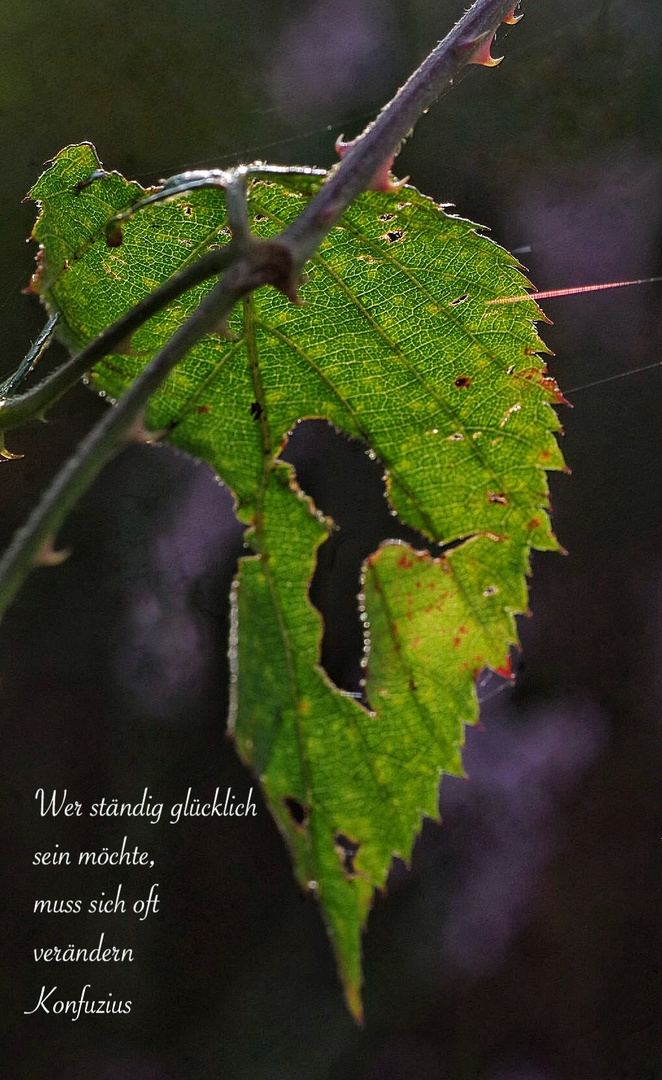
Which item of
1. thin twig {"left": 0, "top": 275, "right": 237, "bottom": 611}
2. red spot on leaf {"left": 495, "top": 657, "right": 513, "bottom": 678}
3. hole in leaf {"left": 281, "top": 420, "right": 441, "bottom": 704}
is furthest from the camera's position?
hole in leaf {"left": 281, "top": 420, "right": 441, "bottom": 704}

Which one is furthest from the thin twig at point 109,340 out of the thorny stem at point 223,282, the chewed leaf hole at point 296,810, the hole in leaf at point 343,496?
the hole in leaf at point 343,496

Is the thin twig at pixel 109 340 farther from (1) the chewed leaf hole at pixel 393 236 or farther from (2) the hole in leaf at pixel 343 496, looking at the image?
(2) the hole in leaf at pixel 343 496

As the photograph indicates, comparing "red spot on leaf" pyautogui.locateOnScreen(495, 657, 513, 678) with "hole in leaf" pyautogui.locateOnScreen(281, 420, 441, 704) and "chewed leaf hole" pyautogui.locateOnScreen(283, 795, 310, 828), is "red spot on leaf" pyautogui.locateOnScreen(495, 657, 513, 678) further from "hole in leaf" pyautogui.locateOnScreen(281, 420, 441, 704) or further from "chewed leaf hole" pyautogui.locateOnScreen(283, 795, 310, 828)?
"hole in leaf" pyautogui.locateOnScreen(281, 420, 441, 704)

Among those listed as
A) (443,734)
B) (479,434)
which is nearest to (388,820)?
(443,734)

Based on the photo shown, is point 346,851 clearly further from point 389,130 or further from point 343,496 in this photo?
point 343,496

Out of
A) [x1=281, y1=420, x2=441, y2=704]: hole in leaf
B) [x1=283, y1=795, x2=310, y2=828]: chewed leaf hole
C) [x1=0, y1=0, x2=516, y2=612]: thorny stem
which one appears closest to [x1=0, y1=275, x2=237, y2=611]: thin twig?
[x1=0, y1=0, x2=516, y2=612]: thorny stem

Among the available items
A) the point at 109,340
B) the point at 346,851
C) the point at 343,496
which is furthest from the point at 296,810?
the point at 343,496

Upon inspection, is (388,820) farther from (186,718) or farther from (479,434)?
(186,718)
